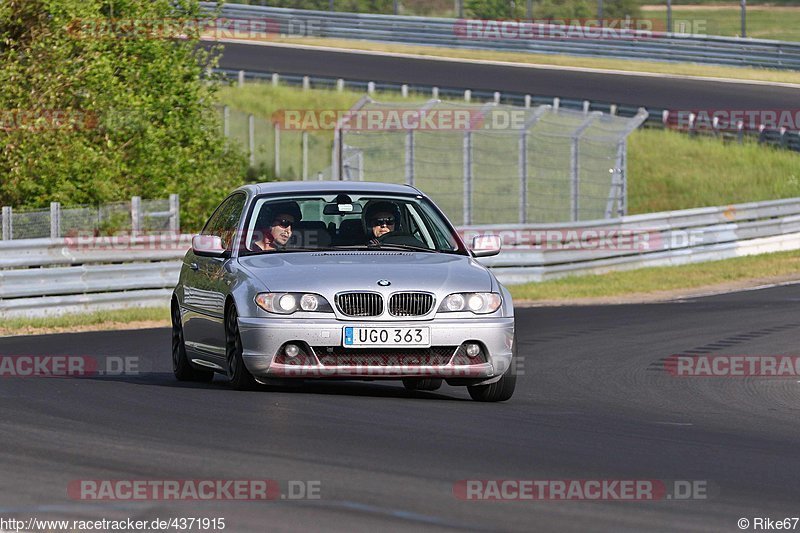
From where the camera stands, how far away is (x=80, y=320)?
63.8 feet

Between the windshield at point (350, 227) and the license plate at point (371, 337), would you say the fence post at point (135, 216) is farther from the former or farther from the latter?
the license plate at point (371, 337)

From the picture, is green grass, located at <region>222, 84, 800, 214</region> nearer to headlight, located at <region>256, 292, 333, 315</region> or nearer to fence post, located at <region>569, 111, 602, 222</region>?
fence post, located at <region>569, 111, 602, 222</region>

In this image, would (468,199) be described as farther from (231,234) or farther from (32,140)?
(231,234)

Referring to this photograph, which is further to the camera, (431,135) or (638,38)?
(638,38)

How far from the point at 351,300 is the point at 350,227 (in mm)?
1176

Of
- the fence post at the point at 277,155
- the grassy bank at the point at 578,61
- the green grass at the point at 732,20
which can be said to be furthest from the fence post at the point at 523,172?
the green grass at the point at 732,20

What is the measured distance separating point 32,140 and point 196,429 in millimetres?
16627

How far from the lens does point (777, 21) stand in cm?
6881

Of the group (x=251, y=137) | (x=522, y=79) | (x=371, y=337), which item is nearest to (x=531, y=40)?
(x=522, y=79)

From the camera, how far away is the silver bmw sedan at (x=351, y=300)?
10.1 meters

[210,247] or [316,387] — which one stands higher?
[210,247]

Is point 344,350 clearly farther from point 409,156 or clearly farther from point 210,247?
point 409,156

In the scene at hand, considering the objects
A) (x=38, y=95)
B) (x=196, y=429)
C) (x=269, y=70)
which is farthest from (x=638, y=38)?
(x=196, y=429)

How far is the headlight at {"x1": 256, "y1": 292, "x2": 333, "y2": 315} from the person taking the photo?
1012cm
